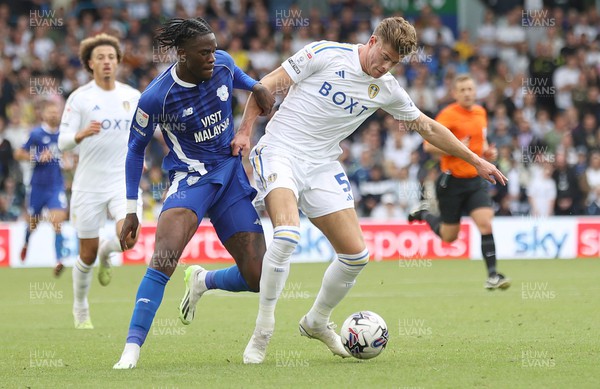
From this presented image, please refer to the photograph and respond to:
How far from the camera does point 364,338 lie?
25.2 feet

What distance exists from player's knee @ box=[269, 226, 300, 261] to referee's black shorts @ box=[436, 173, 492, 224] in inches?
246

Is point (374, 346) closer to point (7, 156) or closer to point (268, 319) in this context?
point (268, 319)

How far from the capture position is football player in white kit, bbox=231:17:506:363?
7.73m

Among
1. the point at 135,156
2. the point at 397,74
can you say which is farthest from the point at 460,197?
the point at 397,74

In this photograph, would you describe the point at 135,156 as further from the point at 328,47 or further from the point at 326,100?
the point at 328,47

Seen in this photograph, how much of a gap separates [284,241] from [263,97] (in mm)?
1044

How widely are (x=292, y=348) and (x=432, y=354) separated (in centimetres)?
119

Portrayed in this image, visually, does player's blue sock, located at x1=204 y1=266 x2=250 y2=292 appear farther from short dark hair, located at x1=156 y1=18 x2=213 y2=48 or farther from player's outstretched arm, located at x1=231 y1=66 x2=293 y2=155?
short dark hair, located at x1=156 y1=18 x2=213 y2=48

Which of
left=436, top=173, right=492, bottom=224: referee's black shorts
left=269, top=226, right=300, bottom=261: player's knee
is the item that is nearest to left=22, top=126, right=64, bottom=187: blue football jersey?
left=436, top=173, right=492, bottom=224: referee's black shorts

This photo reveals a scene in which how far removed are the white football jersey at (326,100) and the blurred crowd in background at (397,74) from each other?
439 inches

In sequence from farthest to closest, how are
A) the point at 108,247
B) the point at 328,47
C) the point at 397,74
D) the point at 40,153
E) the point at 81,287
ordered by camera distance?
the point at 397,74 → the point at 40,153 → the point at 108,247 → the point at 81,287 → the point at 328,47

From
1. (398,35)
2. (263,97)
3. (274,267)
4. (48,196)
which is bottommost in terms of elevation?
(48,196)

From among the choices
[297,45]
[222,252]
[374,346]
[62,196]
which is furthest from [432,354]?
[297,45]

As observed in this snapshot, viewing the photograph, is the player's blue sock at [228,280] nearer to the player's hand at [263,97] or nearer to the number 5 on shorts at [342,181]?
the number 5 on shorts at [342,181]
